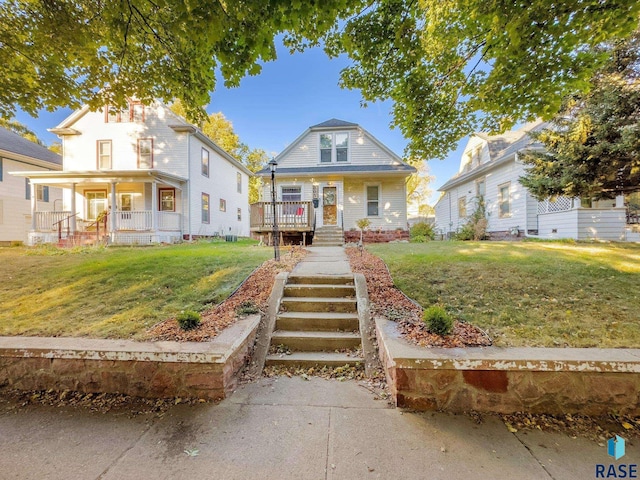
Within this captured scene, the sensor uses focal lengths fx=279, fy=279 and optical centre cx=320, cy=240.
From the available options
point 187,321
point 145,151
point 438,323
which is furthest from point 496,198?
point 145,151

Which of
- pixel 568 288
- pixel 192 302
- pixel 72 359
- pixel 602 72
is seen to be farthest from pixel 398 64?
pixel 602 72

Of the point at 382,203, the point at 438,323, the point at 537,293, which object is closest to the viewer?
the point at 438,323

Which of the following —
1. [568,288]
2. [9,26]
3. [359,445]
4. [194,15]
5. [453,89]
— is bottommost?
[359,445]

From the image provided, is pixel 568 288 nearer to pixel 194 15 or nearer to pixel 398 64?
pixel 398 64

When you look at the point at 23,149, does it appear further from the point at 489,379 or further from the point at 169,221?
the point at 489,379

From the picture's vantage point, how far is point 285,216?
11516 mm

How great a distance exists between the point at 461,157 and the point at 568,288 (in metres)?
16.8

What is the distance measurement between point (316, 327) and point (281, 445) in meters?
1.80

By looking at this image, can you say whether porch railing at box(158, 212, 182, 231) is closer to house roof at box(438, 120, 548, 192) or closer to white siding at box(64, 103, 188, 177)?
white siding at box(64, 103, 188, 177)

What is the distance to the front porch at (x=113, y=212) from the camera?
12.5m

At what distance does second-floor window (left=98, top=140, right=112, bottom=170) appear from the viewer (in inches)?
571

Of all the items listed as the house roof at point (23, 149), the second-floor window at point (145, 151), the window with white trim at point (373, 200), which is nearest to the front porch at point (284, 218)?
the window with white trim at point (373, 200)

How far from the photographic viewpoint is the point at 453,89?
599 cm

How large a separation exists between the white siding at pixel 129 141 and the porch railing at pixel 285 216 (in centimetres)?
589
